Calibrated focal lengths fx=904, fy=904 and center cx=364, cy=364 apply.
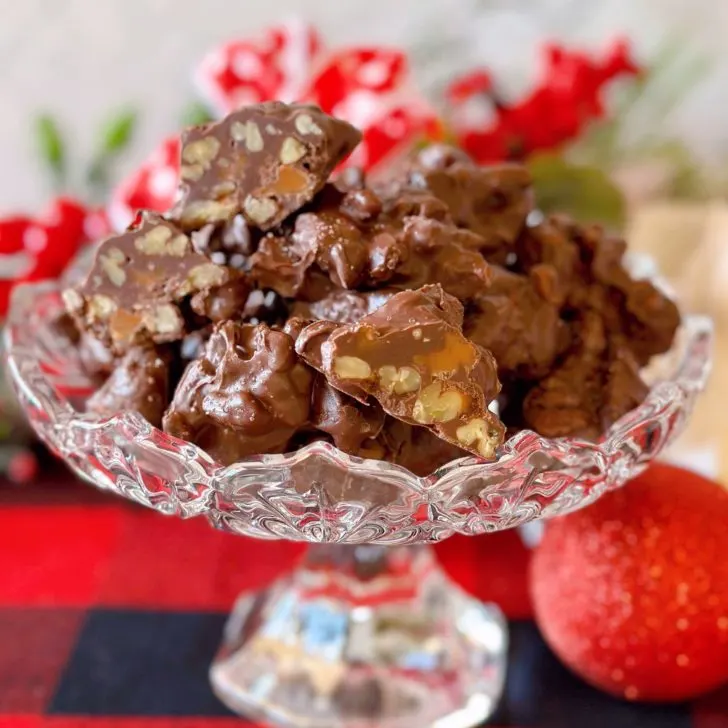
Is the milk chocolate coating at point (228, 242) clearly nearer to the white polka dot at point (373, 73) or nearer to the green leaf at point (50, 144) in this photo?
the white polka dot at point (373, 73)

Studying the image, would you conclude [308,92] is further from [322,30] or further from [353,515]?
[353,515]

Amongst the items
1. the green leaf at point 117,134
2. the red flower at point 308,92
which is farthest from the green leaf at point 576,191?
the green leaf at point 117,134

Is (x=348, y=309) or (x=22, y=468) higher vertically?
(x=348, y=309)

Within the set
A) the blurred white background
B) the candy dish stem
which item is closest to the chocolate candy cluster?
the candy dish stem

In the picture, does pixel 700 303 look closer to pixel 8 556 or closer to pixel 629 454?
pixel 629 454

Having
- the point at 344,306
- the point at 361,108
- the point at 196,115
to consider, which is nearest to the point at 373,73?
the point at 361,108
